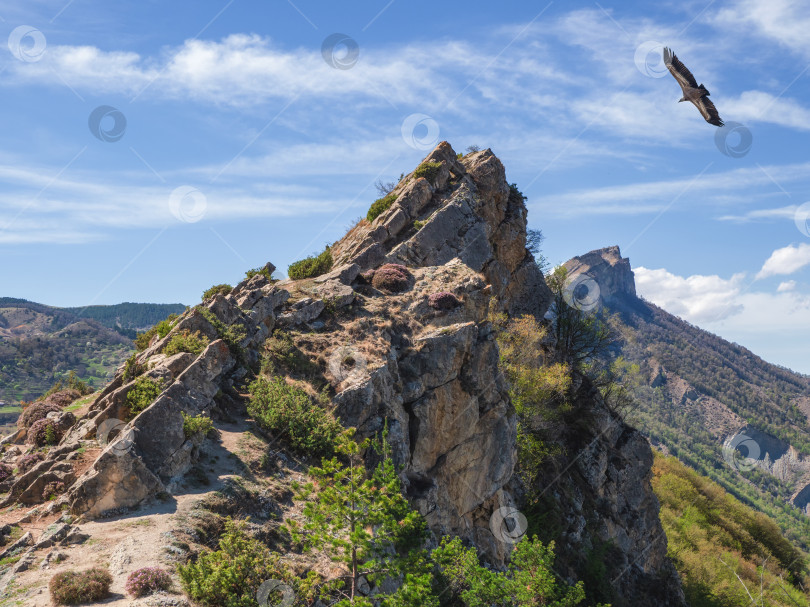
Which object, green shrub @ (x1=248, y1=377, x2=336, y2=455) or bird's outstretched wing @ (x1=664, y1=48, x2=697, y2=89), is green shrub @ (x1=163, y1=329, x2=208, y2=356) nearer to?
green shrub @ (x1=248, y1=377, x2=336, y2=455)

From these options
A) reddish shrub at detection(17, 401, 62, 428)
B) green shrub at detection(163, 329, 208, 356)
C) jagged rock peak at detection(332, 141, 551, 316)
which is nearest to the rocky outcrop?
jagged rock peak at detection(332, 141, 551, 316)

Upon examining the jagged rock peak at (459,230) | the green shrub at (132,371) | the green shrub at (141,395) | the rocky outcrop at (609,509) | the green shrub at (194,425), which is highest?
the jagged rock peak at (459,230)

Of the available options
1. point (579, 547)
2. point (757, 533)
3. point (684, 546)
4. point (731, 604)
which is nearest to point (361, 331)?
point (579, 547)

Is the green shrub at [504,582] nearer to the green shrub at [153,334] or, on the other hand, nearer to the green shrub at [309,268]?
the green shrub at [153,334]

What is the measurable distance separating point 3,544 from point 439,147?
40812mm

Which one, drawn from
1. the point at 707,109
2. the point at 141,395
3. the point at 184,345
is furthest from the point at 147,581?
the point at 707,109

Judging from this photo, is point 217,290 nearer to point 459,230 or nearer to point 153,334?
point 153,334

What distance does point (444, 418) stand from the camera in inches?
1071

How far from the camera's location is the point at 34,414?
898 inches

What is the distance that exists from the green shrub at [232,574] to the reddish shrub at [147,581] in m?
0.40

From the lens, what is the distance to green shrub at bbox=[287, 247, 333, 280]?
119 feet

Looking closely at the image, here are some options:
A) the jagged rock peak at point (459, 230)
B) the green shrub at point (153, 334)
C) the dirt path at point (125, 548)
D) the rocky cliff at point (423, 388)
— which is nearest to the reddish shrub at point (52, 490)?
the rocky cliff at point (423, 388)

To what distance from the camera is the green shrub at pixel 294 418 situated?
20406mm

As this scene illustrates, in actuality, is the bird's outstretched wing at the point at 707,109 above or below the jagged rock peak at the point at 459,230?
below
